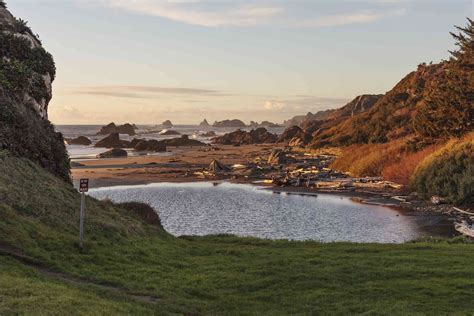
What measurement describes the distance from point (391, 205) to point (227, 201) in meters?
14.5

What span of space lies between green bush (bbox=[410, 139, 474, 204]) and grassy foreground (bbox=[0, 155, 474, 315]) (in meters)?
21.3

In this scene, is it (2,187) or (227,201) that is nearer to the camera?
(2,187)

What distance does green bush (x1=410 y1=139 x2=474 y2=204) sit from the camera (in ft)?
139

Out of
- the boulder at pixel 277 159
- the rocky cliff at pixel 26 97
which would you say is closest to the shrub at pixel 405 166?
the boulder at pixel 277 159

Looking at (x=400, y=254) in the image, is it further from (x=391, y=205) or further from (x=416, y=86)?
(x=416, y=86)

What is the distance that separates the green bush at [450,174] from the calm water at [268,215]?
572 cm

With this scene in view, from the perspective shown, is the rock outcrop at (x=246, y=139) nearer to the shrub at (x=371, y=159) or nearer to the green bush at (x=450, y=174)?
the shrub at (x=371, y=159)

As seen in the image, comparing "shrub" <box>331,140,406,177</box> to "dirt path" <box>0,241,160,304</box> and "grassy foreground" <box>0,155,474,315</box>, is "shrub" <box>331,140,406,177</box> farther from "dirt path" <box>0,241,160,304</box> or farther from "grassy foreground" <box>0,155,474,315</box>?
"dirt path" <box>0,241,160,304</box>

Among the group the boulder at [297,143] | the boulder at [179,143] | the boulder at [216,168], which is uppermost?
the boulder at [297,143]

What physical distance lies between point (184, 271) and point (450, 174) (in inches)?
1340

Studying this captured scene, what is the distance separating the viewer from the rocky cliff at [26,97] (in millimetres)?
26594

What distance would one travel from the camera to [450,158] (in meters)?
47.2

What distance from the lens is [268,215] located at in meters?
39.7

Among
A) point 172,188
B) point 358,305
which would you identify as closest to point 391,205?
point 172,188
